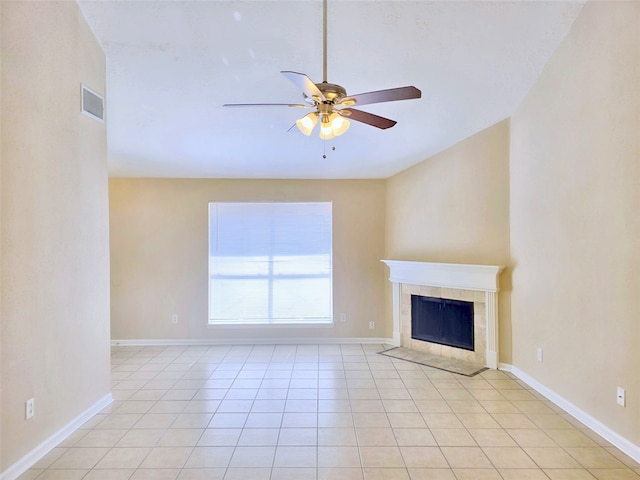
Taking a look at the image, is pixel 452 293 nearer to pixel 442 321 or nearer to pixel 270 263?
pixel 442 321

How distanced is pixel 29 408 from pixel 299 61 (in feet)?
10.3

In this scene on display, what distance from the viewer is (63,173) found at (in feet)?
8.35

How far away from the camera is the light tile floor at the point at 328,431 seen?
2209 mm

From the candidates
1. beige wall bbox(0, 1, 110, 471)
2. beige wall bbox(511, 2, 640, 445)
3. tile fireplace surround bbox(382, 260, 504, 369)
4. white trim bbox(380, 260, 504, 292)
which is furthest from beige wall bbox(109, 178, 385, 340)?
beige wall bbox(511, 2, 640, 445)

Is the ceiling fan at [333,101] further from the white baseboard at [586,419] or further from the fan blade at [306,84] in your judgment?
the white baseboard at [586,419]

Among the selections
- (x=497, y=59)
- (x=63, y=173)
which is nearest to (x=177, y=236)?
(x=63, y=173)

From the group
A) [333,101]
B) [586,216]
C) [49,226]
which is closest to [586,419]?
[586,216]

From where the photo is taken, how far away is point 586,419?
8.94 ft

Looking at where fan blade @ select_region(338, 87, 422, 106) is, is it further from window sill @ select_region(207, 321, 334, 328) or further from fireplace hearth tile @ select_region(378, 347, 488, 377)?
window sill @ select_region(207, 321, 334, 328)

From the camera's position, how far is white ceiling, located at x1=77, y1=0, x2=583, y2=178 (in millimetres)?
2598

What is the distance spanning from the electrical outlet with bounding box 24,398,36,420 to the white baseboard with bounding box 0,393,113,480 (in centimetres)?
24

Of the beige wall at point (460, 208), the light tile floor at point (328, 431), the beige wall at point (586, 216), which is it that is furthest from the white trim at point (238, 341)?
the beige wall at point (586, 216)

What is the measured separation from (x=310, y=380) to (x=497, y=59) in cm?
350

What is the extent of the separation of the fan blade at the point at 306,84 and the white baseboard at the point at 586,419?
303cm
